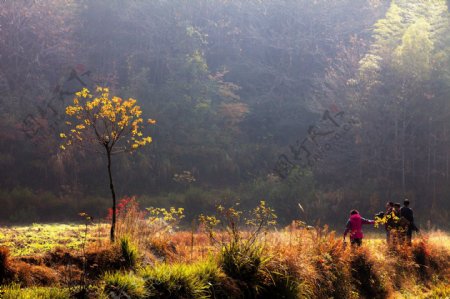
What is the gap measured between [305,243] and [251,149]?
25.1 m

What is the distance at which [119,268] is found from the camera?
27.3 feet

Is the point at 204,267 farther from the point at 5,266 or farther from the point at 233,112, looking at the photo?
the point at 233,112

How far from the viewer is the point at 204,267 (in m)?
7.81

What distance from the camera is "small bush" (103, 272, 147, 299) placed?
6.74 metres

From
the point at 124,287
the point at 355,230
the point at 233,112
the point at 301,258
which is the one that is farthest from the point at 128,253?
the point at 233,112

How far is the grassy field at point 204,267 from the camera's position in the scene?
7.20 m

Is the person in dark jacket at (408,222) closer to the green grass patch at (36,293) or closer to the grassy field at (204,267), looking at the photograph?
the grassy field at (204,267)

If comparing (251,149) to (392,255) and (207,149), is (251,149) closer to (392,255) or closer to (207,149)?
(207,149)

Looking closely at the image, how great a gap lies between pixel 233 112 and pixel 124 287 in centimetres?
2860

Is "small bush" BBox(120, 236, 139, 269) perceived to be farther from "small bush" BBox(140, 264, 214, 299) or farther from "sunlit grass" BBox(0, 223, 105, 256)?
"small bush" BBox(140, 264, 214, 299)

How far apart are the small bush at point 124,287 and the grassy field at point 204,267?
1 centimetres

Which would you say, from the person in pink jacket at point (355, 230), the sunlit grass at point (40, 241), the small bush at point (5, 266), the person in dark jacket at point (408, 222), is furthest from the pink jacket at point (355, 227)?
the small bush at point (5, 266)

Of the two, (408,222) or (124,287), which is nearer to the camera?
(124,287)

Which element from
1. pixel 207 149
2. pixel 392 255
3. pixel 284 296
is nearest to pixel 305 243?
pixel 284 296
